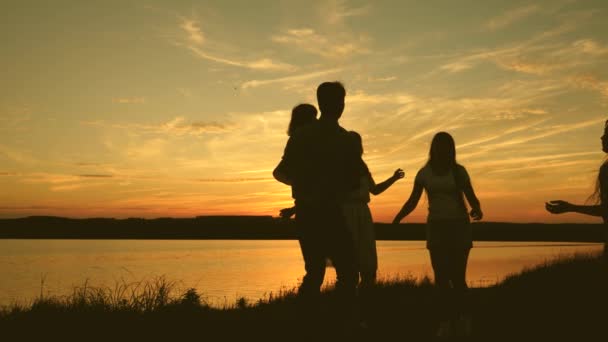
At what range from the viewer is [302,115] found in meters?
5.98

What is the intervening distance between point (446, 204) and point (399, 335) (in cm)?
156

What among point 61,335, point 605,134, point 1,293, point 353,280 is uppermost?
point 605,134

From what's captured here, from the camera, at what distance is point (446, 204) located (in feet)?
22.6

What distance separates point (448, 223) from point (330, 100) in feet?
7.74

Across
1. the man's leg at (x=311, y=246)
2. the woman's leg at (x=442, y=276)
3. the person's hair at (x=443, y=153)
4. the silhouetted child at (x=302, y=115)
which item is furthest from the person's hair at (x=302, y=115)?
the woman's leg at (x=442, y=276)

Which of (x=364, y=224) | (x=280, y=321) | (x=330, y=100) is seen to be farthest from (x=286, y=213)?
(x=280, y=321)

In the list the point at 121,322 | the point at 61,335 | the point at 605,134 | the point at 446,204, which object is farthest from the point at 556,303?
the point at 61,335

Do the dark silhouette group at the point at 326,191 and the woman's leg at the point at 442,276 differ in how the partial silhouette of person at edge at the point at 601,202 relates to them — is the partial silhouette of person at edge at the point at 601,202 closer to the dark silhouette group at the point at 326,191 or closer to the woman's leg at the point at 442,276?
the dark silhouette group at the point at 326,191

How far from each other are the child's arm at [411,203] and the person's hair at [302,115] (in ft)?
6.05

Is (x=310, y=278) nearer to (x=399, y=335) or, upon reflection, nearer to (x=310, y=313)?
(x=310, y=313)

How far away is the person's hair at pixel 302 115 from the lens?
5969 millimetres

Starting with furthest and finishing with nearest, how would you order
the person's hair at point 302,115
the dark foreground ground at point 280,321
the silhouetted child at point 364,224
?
the silhouetted child at point 364,224 < the dark foreground ground at point 280,321 < the person's hair at point 302,115

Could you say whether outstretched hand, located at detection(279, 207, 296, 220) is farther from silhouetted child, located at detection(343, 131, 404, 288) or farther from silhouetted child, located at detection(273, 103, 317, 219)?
silhouetted child, located at detection(343, 131, 404, 288)

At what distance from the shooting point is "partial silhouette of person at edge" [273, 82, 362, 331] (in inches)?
203
